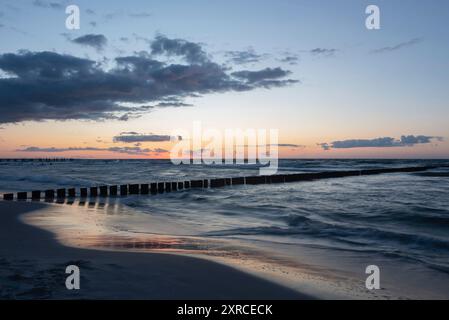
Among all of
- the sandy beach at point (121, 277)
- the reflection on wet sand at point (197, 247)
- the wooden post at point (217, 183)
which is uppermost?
the sandy beach at point (121, 277)

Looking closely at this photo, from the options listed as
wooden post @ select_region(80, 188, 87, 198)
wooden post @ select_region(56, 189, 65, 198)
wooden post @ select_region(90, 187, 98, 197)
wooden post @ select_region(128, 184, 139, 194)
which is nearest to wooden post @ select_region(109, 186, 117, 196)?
wooden post @ select_region(90, 187, 98, 197)

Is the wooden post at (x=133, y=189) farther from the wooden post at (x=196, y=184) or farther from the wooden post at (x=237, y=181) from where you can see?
the wooden post at (x=237, y=181)

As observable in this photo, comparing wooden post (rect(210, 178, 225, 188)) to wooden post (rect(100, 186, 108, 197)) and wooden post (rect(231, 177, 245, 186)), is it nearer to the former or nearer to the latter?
wooden post (rect(231, 177, 245, 186))

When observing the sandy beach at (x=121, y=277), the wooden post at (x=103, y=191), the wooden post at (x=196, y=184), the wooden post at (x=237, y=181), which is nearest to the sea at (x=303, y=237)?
the sandy beach at (x=121, y=277)

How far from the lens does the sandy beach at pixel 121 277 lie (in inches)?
209

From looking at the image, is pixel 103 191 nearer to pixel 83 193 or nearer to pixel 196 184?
pixel 83 193

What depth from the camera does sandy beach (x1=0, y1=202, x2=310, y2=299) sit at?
5305 millimetres

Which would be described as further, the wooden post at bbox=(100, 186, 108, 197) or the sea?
the wooden post at bbox=(100, 186, 108, 197)

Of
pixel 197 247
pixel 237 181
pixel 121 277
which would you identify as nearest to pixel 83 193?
pixel 237 181

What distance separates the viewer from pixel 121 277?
20.1 ft

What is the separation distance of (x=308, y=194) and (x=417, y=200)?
21.6 ft

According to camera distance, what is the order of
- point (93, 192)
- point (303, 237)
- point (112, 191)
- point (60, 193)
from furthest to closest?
1. point (112, 191)
2. point (93, 192)
3. point (60, 193)
4. point (303, 237)
